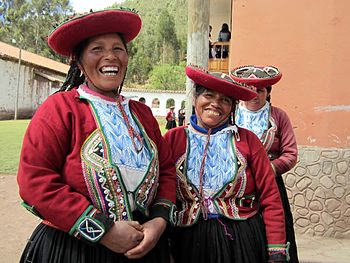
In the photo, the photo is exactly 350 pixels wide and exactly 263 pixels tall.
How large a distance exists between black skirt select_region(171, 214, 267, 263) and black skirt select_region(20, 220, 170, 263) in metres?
0.49

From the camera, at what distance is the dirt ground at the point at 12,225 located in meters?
4.25

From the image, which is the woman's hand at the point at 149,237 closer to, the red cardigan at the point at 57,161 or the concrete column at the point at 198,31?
the red cardigan at the point at 57,161

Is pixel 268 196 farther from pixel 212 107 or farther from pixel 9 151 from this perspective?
pixel 9 151

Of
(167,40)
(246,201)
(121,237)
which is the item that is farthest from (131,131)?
(167,40)

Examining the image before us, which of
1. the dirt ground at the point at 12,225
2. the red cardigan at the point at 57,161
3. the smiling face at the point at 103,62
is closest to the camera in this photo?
the red cardigan at the point at 57,161

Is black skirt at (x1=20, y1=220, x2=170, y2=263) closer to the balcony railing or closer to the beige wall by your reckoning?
the beige wall

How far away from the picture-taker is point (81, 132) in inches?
62.0

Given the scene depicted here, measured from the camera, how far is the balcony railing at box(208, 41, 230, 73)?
799 centimetres

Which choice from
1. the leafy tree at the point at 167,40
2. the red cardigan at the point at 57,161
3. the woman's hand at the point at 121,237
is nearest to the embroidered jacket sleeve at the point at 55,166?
the red cardigan at the point at 57,161

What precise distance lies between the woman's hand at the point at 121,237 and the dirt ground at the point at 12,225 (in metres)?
2.98

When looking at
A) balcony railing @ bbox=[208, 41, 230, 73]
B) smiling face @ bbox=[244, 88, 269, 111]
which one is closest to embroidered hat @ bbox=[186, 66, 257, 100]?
smiling face @ bbox=[244, 88, 269, 111]

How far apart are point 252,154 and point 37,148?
1.10 meters

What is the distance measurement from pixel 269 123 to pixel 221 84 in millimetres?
1057

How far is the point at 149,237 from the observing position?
63.1 inches
